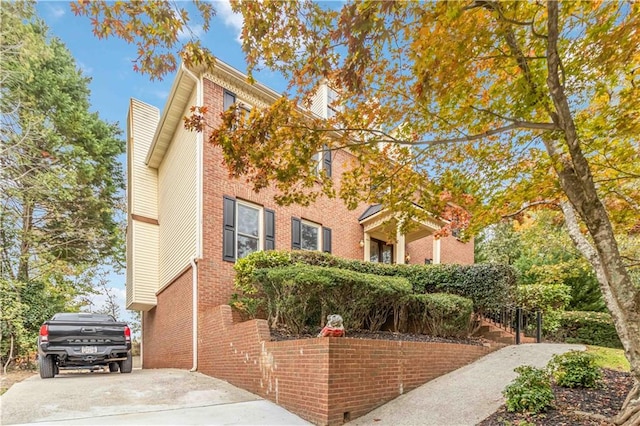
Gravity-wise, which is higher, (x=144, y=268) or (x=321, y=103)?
(x=321, y=103)

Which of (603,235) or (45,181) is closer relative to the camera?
(603,235)

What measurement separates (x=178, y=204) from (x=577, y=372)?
10424 millimetres

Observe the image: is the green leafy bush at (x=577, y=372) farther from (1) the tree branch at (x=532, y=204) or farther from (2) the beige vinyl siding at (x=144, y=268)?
(2) the beige vinyl siding at (x=144, y=268)

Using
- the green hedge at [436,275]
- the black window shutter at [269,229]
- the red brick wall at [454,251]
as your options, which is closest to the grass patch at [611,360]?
the green hedge at [436,275]

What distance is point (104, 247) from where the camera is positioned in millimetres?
18641

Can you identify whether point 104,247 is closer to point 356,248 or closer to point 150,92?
point 150,92

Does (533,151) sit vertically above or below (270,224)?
above

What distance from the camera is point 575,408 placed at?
16.4 ft

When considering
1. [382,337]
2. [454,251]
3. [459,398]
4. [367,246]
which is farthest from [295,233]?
[454,251]

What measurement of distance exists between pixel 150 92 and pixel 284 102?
11.2 meters

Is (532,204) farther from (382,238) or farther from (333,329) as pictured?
(382,238)

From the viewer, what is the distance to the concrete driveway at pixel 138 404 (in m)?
5.25

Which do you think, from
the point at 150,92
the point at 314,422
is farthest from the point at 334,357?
the point at 150,92

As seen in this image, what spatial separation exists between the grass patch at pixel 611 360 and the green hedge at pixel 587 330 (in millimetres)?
3636
